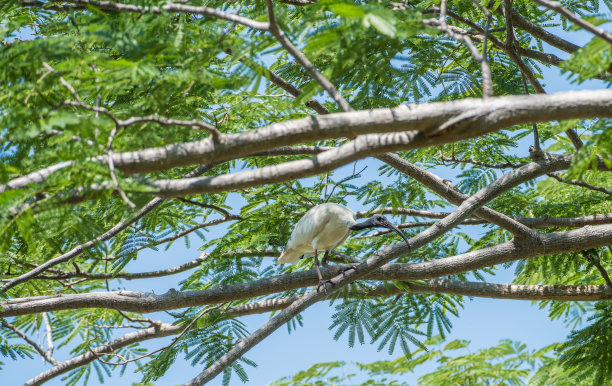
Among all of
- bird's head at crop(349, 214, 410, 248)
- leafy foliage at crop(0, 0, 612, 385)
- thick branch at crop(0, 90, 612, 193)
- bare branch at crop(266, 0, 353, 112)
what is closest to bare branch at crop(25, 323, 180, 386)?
leafy foliage at crop(0, 0, 612, 385)

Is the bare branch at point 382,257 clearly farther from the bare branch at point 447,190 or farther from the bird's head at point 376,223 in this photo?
the bird's head at point 376,223

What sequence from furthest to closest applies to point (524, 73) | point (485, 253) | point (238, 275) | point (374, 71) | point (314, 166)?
point (238, 275) → point (485, 253) → point (524, 73) → point (374, 71) → point (314, 166)

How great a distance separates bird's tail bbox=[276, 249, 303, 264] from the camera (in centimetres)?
649

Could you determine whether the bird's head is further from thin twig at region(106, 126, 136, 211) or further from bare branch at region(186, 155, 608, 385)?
thin twig at region(106, 126, 136, 211)

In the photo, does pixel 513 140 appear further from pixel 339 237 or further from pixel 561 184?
pixel 339 237

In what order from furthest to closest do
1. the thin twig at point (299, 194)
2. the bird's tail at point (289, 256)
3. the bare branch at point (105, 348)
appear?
1. the bird's tail at point (289, 256)
2. the thin twig at point (299, 194)
3. the bare branch at point (105, 348)

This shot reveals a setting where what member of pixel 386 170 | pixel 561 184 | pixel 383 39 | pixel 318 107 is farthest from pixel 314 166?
pixel 561 184

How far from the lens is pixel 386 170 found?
6.73 meters

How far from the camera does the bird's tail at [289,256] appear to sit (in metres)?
6.49

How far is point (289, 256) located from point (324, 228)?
678 mm

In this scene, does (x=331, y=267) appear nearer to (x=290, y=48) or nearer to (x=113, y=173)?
(x=290, y=48)

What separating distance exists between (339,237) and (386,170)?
2.97 ft

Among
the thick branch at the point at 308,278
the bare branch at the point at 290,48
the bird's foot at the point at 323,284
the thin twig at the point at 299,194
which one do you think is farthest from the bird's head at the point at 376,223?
the bare branch at the point at 290,48

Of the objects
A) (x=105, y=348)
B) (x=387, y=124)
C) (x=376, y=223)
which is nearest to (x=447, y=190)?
(x=376, y=223)
